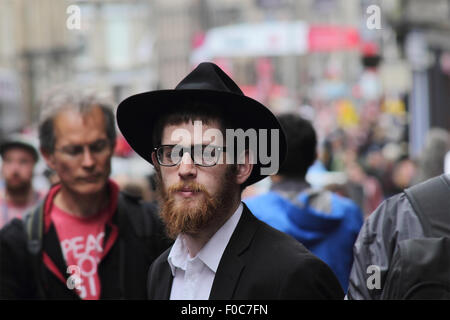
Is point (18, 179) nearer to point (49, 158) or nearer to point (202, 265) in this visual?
point (49, 158)

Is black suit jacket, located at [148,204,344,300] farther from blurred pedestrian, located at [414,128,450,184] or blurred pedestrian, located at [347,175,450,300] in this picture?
blurred pedestrian, located at [414,128,450,184]

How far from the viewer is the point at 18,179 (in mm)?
6746

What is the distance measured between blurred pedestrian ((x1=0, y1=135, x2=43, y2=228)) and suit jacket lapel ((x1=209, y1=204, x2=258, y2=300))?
4310 millimetres

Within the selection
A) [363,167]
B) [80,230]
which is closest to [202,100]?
[80,230]

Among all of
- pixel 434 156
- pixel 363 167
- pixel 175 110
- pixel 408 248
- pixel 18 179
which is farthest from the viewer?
pixel 363 167

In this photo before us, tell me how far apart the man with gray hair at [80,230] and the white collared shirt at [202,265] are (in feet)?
3.20

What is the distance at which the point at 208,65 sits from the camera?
273 cm

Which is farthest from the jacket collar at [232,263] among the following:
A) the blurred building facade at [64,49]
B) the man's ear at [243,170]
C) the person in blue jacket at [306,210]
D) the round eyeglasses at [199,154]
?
the blurred building facade at [64,49]

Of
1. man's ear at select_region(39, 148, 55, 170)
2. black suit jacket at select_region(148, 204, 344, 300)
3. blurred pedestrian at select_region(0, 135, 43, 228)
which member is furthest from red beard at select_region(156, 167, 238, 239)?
blurred pedestrian at select_region(0, 135, 43, 228)

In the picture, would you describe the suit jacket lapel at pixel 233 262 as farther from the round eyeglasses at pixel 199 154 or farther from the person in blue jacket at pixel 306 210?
the person in blue jacket at pixel 306 210

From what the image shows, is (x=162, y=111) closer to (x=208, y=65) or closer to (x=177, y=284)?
(x=208, y=65)

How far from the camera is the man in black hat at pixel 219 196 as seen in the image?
8.29 feet

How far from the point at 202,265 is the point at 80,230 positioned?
1.34 meters
